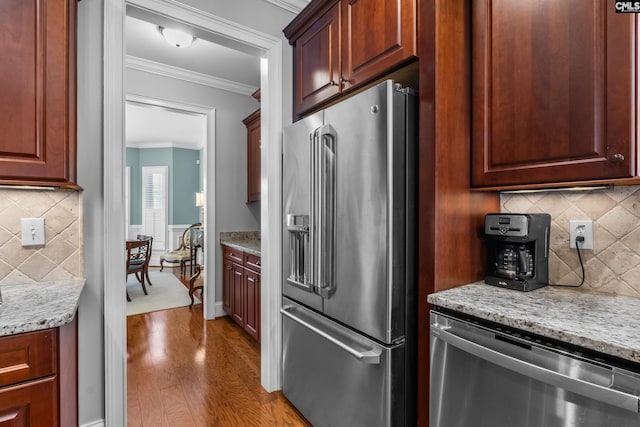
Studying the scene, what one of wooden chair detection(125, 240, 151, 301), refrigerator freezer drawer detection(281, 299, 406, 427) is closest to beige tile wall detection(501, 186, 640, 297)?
A: refrigerator freezer drawer detection(281, 299, 406, 427)

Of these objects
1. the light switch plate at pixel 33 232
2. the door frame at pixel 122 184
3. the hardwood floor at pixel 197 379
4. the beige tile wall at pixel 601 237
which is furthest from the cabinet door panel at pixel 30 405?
the beige tile wall at pixel 601 237

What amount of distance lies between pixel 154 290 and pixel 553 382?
5.19 meters

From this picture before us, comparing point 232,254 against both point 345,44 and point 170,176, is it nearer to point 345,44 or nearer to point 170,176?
point 345,44

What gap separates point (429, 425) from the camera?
132 cm

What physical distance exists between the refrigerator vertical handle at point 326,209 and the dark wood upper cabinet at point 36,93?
1.10 meters

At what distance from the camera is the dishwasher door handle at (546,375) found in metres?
0.81

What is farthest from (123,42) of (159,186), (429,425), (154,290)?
(159,186)

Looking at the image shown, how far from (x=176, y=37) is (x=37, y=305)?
2484 millimetres

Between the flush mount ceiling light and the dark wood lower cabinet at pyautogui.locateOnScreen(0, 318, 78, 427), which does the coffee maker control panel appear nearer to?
the dark wood lower cabinet at pyautogui.locateOnScreen(0, 318, 78, 427)

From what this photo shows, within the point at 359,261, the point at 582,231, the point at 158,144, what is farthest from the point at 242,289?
the point at 158,144

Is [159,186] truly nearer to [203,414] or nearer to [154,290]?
[154,290]

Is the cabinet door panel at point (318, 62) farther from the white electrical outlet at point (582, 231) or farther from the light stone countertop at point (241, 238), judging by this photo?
the light stone countertop at point (241, 238)

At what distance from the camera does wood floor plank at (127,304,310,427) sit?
6.52 feet

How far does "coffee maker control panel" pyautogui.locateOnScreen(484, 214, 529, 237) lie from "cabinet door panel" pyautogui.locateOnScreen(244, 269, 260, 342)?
1.95 m
